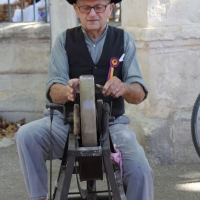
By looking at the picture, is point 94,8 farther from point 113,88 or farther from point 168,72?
point 168,72

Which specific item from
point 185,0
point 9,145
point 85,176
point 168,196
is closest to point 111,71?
point 85,176

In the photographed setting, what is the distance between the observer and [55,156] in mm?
3295

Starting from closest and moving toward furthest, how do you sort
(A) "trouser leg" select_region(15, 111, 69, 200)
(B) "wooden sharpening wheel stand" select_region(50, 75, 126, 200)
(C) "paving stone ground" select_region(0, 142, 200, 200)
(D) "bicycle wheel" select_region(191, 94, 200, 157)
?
(B) "wooden sharpening wheel stand" select_region(50, 75, 126, 200), (A) "trouser leg" select_region(15, 111, 69, 200), (C) "paving stone ground" select_region(0, 142, 200, 200), (D) "bicycle wheel" select_region(191, 94, 200, 157)

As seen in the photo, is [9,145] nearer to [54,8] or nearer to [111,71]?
[54,8]

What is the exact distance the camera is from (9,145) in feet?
19.0

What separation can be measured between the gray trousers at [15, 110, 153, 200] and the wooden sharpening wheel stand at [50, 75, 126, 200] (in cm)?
14

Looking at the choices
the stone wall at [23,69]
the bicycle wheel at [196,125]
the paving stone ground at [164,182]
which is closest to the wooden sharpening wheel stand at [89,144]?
the paving stone ground at [164,182]

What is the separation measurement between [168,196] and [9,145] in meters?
2.12

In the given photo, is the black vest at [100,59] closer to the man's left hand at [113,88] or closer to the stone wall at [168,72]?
the man's left hand at [113,88]

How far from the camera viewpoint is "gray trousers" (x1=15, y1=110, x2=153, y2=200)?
3018 mm

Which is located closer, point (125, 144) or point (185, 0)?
point (125, 144)

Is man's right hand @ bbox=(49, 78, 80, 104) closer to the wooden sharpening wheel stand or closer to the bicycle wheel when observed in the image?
the wooden sharpening wheel stand

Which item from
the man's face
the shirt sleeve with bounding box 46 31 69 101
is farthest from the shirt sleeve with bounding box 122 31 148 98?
the shirt sleeve with bounding box 46 31 69 101

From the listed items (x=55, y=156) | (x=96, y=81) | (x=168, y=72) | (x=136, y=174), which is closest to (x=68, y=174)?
(x=136, y=174)
